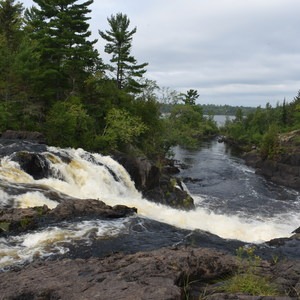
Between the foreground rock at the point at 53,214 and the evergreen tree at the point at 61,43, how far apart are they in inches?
745

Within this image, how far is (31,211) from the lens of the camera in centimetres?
1236

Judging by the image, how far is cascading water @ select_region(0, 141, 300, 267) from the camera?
10641 mm

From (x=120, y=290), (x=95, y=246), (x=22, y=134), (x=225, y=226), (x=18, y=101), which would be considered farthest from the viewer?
(x=18, y=101)

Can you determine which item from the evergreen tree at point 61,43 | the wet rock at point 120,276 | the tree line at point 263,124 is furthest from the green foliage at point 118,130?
the tree line at point 263,124

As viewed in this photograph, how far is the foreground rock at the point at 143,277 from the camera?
5758mm

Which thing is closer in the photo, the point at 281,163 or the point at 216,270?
the point at 216,270

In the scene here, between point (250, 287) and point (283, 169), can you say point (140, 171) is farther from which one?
point (283, 169)

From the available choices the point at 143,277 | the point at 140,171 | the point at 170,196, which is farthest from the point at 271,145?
the point at 143,277

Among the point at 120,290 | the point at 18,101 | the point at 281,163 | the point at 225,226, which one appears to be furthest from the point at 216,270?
the point at 281,163

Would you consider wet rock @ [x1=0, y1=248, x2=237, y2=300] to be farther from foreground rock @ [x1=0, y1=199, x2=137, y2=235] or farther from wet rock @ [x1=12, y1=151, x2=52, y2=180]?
wet rock @ [x1=12, y1=151, x2=52, y2=180]

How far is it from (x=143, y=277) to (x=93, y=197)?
39.4ft

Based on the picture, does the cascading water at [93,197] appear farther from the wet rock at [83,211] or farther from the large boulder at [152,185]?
the large boulder at [152,185]

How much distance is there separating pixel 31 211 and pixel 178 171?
96.2ft

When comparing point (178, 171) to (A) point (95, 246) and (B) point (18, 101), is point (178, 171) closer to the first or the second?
(B) point (18, 101)
